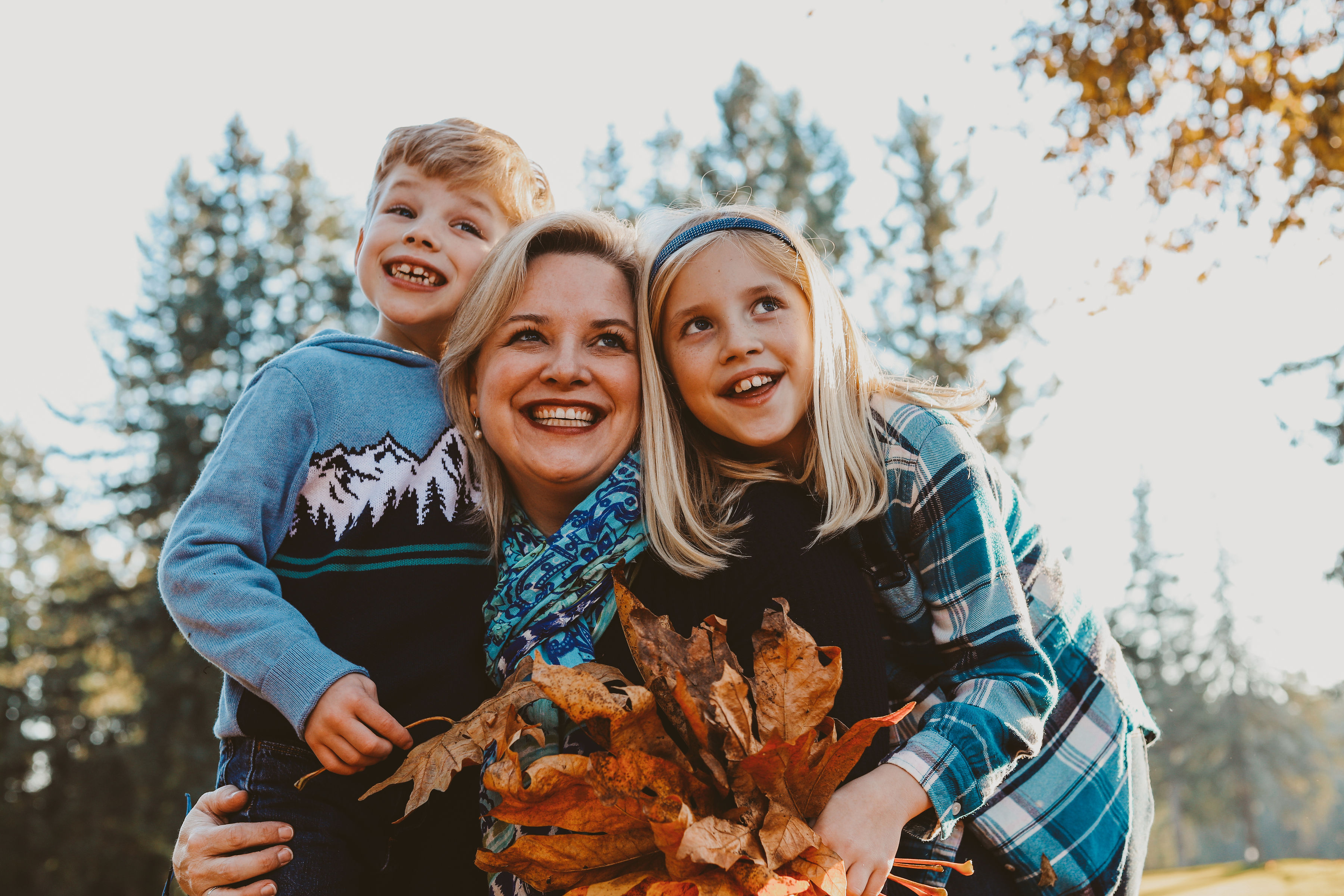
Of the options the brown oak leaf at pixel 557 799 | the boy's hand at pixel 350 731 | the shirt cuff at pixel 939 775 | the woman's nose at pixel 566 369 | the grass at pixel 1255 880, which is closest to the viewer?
the brown oak leaf at pixel 557 799

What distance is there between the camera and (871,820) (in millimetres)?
1515

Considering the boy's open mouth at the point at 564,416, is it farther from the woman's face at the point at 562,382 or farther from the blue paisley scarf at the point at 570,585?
the blue paisley scarf at the point at 570,585

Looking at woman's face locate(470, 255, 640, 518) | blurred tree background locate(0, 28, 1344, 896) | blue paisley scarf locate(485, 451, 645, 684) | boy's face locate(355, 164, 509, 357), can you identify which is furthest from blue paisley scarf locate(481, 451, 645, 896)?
blurred tree background locate(0, 28, 1344, 896)

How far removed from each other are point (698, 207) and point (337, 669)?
1672mm

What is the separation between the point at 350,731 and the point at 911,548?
4.35ft

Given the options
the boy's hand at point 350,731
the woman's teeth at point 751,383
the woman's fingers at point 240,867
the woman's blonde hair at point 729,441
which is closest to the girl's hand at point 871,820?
the woman's blonde hair at point 729,441

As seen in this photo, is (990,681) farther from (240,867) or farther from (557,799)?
(240,867)

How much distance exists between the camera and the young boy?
1.95 meters

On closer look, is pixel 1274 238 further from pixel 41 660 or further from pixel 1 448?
pixel 1 448

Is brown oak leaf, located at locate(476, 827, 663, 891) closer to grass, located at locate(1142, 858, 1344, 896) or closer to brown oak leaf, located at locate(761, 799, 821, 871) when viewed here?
brown oak leaf, located at locate(761, 799, 821, 871)

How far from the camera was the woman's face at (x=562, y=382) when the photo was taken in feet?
7.27

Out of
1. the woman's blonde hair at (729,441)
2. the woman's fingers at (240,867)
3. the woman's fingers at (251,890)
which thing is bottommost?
the woman's fingers at (251,890)

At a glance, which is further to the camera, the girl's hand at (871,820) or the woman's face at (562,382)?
the woman's face at (562,382)

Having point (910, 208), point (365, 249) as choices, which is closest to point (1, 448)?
point (910, 208)
